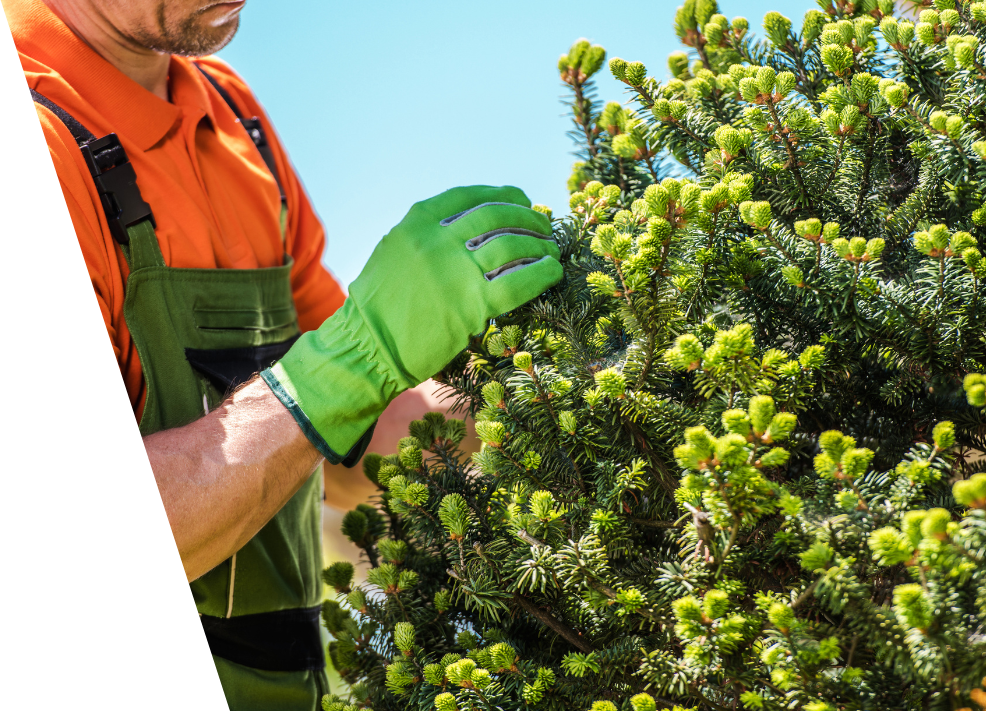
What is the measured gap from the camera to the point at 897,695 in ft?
1.88

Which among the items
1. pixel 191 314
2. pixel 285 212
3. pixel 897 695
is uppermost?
pixel 285 212

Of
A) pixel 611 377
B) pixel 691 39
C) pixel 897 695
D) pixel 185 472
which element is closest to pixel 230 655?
pixel 185 472

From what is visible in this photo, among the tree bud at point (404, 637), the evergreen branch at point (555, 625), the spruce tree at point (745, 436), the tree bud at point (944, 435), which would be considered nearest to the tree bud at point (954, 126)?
the spruce tree at point (745, 436)

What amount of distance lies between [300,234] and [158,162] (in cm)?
43

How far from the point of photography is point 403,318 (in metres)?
0.98

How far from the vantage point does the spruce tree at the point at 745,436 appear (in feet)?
1.91

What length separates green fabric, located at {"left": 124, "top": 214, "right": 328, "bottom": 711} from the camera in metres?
1.09

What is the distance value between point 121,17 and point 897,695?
139cm

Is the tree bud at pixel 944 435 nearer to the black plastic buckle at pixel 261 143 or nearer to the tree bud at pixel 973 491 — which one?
the tree bud at pixel 973 491

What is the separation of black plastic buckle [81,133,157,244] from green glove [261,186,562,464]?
343 mm

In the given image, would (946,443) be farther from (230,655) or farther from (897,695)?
(230,655)

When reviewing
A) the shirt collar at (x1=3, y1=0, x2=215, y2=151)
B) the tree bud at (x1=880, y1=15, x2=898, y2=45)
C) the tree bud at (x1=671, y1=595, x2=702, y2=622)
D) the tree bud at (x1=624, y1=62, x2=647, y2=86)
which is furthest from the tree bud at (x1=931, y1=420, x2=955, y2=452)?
the shirt collar at (x1=3, y1=0, x2=215, y2=151)

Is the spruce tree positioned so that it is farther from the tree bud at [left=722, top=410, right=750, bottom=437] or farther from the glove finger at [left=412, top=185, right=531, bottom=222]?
the glove finger at [left=412, top=185, right=531, bottom=222]

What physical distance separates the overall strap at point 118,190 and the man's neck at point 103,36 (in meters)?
0.19
